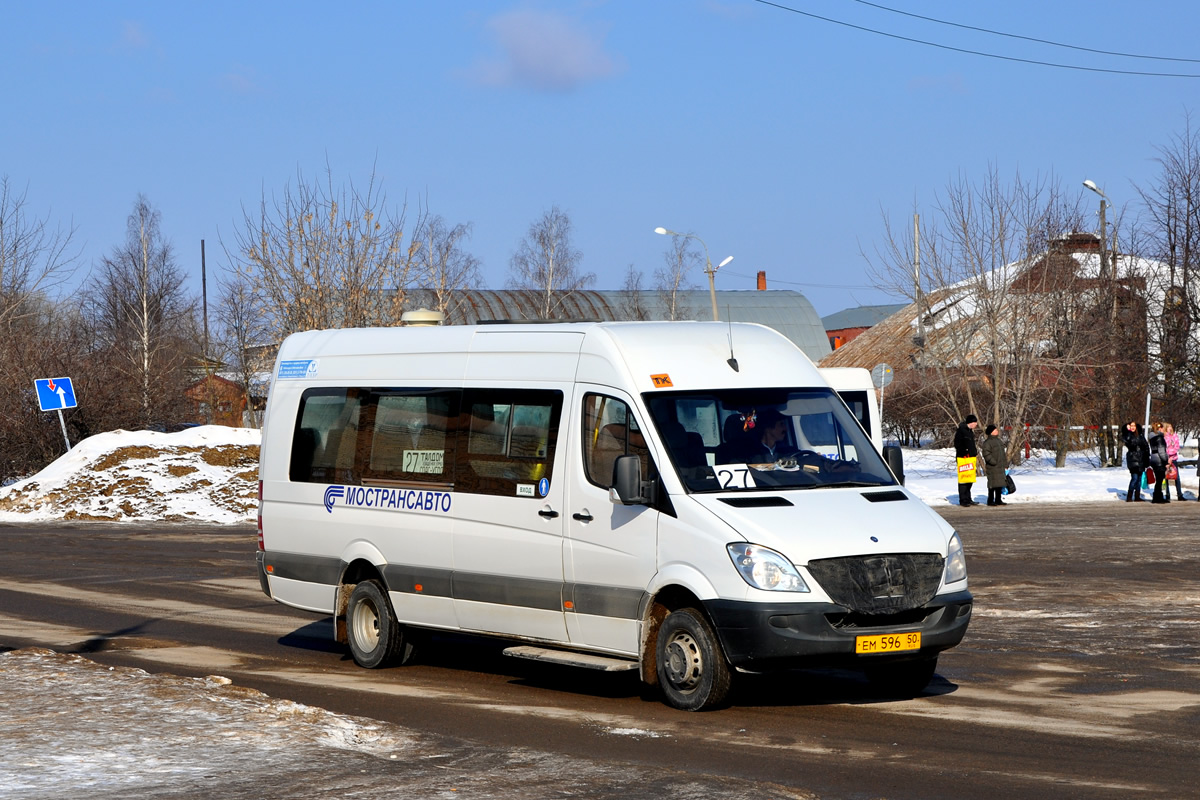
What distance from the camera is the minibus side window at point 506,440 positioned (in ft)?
32.3

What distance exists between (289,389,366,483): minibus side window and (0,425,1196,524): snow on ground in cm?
1832

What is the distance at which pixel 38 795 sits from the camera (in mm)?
6457

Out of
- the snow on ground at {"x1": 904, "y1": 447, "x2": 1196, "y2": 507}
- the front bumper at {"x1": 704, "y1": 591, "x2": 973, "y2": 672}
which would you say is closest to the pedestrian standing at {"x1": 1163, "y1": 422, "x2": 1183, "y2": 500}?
the snow on ground at {"x1": 904, "y1": 447, "x2": 1196, "y2": 507}

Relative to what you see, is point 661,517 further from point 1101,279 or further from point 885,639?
point 1101,279

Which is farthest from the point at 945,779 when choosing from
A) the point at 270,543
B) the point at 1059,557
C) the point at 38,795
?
the point at 1059,557

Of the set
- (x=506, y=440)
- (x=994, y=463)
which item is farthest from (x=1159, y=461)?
(x=506, y=440)

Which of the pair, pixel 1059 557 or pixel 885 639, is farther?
pixel 1059 557

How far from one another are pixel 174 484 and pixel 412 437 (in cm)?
2250

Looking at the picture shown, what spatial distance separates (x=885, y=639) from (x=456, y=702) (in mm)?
2831

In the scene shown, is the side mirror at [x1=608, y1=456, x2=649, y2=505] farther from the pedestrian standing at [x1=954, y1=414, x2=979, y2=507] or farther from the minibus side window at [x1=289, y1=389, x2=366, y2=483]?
the pedestrian standing at [x1=954, y1=414, x2=979, y2=507]

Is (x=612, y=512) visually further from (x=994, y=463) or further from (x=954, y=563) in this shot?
(x=994, y=463)

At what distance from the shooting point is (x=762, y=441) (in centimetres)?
932

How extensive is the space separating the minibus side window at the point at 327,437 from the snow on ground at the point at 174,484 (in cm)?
1832

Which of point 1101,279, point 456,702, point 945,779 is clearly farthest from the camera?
point 1101,279
